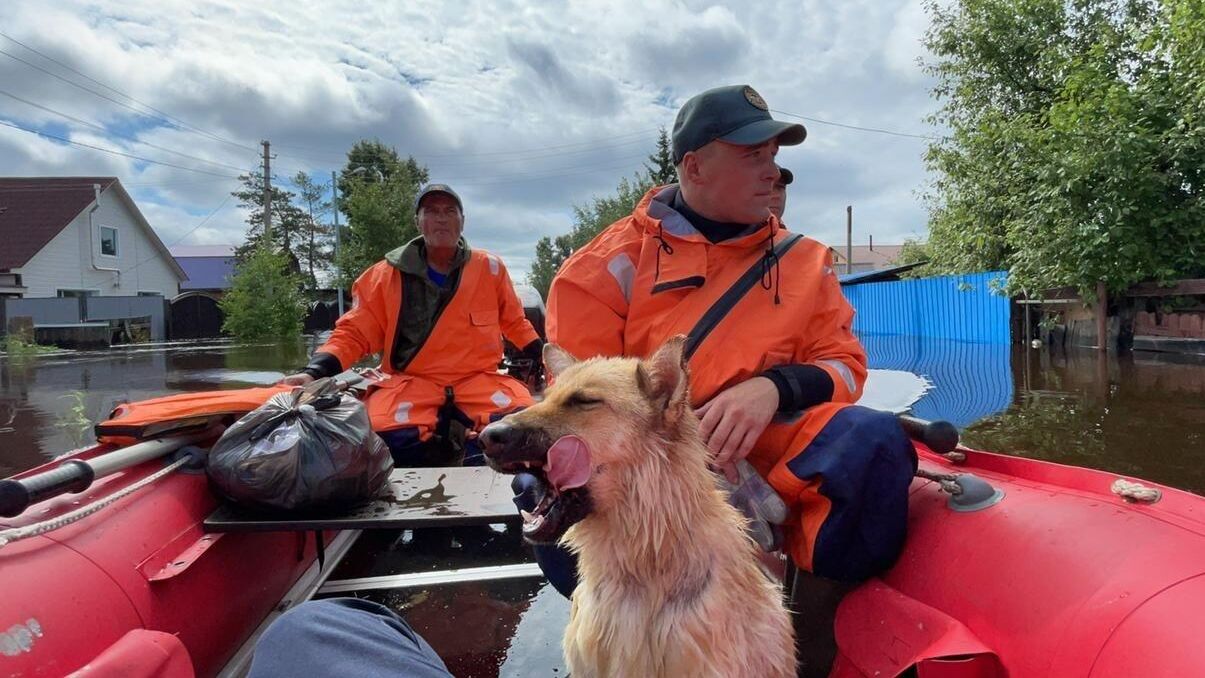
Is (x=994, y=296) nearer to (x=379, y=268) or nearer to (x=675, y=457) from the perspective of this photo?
(x=379, y=268)

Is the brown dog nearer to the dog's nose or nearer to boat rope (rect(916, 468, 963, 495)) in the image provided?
the dog's nose

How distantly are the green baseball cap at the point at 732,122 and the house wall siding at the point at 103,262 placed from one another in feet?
111

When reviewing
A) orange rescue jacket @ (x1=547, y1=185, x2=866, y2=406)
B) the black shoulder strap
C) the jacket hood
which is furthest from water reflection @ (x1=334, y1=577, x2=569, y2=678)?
the jacket hood

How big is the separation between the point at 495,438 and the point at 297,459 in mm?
1421

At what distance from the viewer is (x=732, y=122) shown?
6.47ft

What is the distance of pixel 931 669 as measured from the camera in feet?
4.27

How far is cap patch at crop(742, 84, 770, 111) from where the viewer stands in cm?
202

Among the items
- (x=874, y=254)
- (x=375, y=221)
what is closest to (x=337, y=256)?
(x=375, y=221)

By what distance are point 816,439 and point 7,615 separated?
1929 mm

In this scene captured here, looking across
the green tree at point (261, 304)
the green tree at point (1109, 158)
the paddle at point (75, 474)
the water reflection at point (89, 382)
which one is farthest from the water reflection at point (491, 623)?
the green tree at point (261, 304)

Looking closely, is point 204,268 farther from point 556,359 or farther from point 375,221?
point 556,359

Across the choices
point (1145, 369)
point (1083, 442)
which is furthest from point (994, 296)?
point (1083, 442)

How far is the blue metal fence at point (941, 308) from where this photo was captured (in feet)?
53.9

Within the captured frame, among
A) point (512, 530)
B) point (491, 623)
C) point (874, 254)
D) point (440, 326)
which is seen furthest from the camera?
point (874, 254)
